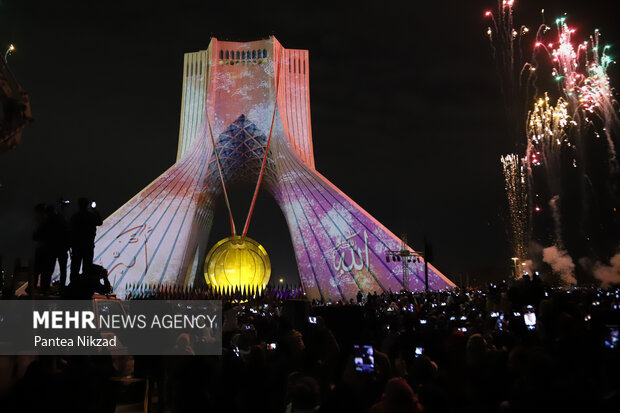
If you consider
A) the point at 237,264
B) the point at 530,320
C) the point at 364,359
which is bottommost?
the point at 364,359

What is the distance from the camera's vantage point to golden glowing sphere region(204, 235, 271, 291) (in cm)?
2106

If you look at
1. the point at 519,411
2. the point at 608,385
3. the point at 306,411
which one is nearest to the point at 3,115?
the point at 306,411

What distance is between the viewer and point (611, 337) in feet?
9.78

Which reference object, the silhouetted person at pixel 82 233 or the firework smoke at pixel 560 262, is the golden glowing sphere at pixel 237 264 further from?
the firework smoke at pixel 560 262

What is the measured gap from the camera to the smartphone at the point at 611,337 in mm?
2938

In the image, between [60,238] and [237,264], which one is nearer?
[60,238]

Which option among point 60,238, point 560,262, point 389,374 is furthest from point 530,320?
point 560,262

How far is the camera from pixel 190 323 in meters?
5.98

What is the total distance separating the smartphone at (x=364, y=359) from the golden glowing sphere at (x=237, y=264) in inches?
703

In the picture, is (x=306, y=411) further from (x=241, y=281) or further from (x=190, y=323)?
(x=241, y=281)

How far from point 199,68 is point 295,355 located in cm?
2325

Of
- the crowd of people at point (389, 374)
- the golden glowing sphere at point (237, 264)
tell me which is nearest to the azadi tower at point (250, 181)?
the golden glowing sphere at point (237, 264)

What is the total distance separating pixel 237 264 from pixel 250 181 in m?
6.48

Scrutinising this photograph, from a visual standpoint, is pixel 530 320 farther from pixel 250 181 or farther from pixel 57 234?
pixel 250 181
